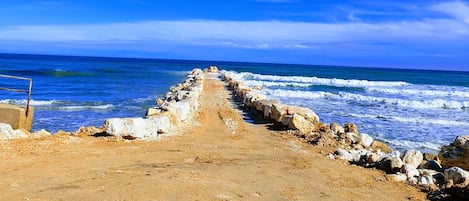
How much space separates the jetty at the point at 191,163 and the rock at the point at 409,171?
0.45ft

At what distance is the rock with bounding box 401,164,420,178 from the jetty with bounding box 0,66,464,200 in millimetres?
139

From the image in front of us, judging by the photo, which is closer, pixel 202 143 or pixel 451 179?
pixel 451 179

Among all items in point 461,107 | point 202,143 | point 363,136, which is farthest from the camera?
point 461,107

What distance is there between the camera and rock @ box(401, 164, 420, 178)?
7.60m

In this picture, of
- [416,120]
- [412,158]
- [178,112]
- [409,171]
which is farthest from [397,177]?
[416,120]

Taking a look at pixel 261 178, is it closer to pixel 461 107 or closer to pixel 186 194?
pixel 186 194

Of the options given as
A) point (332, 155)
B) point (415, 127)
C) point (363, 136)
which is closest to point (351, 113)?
point (415, 127)

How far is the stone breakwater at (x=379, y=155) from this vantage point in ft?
23.1

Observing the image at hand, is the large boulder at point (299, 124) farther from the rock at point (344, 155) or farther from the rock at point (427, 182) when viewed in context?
the rock at point (427, 182)

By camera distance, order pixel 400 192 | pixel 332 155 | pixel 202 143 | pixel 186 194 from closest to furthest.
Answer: pixel 186 194
pixel 400 192
pixel 332 155
pixel 202 143

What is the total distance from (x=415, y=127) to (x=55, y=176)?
12.2 m

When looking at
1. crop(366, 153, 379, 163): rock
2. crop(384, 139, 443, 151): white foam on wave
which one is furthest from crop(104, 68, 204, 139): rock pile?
crop(384, 139, 443, 151): white foam on wave

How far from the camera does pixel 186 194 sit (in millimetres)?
5887

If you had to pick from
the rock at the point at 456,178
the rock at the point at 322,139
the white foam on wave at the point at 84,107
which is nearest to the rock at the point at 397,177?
the rock at the point at 456,178
